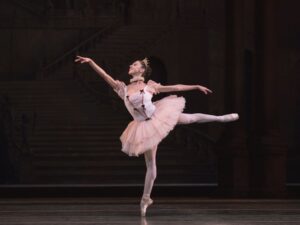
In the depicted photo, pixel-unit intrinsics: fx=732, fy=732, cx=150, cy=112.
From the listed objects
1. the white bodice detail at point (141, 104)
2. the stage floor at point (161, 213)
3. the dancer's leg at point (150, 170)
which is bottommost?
the stage floor at point (161, 213)

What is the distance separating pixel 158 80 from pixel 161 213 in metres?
12.5

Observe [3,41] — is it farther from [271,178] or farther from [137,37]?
[271,178]

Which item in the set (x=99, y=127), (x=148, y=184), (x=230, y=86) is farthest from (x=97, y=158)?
(x=148, y=184)

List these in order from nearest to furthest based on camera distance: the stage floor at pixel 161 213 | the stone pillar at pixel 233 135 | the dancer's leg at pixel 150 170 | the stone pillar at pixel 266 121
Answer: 1. the stage floor at pixel 161 213
2. the dancer's leg at pixel 150 170
3. the stone pillar at pixel 266 121
4. the stone pillar at pixel 233 135

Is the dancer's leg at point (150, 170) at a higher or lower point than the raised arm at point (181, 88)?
lower

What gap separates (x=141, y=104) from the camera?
7.66 m

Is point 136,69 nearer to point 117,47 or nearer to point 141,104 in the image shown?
point 141,104

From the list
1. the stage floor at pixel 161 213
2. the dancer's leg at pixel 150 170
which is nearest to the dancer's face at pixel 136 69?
the dancer's leg at pixel 150 170

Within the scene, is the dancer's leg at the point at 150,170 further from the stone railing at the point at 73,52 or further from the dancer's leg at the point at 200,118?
the stone railing at the point at 73,52

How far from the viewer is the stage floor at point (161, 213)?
24.0 ft

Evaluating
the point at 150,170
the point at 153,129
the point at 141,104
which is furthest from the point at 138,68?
the point at 150,170

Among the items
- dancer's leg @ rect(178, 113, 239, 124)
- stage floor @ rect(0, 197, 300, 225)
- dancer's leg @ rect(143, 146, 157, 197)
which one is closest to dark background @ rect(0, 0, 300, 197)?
stage floor @ rect(0, 197, 300, 225)

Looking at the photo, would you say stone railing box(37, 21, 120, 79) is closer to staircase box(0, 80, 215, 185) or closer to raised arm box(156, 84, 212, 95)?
staircase box(0, 80, 215, 185)

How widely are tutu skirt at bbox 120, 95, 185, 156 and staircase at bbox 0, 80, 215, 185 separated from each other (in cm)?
778
